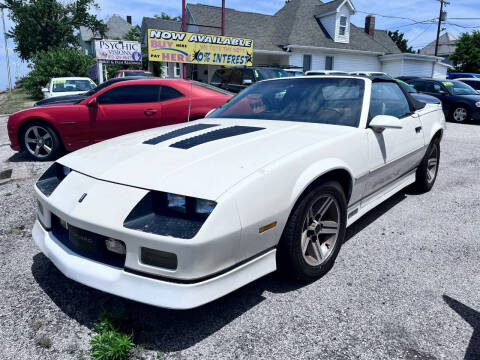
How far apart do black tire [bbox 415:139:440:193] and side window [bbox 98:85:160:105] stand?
4377 millimetres

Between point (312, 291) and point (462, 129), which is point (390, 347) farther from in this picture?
→ point (462, 129)

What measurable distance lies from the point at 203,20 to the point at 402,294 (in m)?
25.4

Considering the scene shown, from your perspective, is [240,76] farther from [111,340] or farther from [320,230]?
[111,340]

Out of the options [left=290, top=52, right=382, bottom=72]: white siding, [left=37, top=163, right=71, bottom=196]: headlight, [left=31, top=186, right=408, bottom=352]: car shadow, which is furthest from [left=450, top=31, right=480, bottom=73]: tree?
[left=37, top=163, right=71, bottom=196]: headlight

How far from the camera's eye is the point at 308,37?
82.7 ft

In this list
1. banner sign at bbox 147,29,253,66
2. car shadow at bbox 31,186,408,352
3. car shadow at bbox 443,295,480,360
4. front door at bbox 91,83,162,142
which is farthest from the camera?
banner sign at bbox 147,29,253,66

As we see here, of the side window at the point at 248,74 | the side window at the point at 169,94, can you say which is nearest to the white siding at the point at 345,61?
the side window at the point at 248,74

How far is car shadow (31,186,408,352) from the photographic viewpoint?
211cm

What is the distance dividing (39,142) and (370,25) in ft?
99.7

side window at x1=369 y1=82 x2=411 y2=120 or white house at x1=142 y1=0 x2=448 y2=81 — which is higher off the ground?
white house at x1=142 y1=0 x2=448 y2=81

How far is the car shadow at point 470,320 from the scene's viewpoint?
1997 mm

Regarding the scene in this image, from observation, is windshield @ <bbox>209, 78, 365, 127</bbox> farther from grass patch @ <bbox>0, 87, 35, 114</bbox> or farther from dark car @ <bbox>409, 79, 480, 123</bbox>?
grass patch @ <bbox>0, 87, 35, 114</bbox>

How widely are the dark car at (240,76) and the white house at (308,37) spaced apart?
11.9 m

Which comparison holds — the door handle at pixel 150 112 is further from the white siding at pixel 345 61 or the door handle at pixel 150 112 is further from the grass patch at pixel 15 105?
the white siding at pixel 345 61
